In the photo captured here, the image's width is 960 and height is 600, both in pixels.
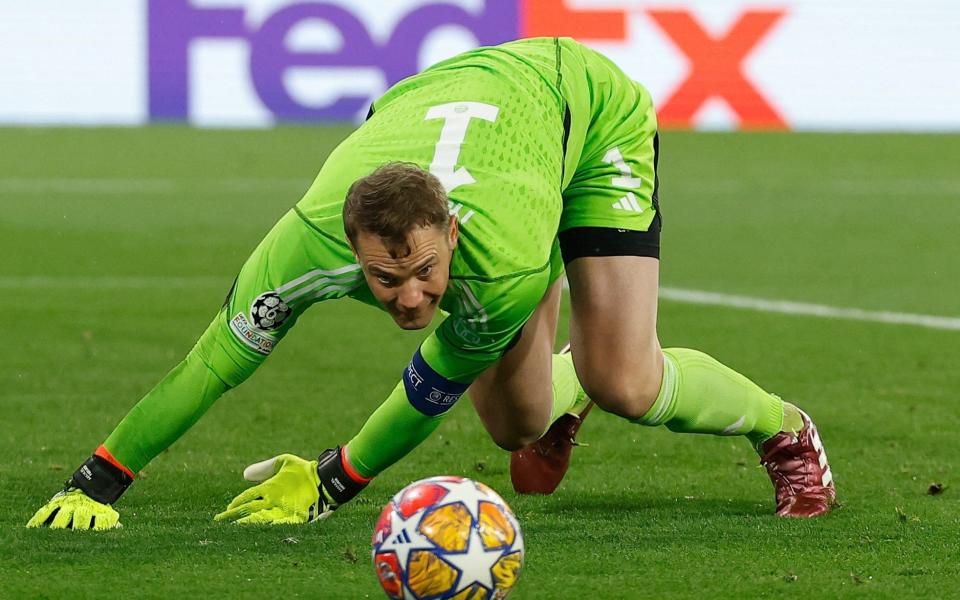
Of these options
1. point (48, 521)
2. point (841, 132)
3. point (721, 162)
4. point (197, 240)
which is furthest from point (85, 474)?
point (841, 132)

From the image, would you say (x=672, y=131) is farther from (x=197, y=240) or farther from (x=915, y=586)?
(x=915, y=586)

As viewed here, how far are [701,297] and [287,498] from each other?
5752mm

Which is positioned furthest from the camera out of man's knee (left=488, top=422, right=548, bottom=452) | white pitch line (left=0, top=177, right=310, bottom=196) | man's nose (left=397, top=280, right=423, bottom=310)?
white pitch line (left=0, top=177, right=310, bottom=196)

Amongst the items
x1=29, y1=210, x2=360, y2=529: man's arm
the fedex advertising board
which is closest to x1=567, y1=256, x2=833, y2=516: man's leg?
x1=29, y1=210, x2=360, y2=529: man's arm

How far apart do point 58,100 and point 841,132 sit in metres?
9.88

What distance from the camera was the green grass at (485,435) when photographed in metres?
4.46

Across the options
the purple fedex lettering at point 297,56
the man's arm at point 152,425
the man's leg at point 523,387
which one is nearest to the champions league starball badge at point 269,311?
the man's arm at point 152,425

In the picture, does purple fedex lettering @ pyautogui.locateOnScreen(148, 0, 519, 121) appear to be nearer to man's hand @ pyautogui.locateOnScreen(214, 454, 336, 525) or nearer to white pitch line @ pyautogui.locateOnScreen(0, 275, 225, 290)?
white pitch line @ pyautogui.locateOnScreen(0, 275, 225, 290)

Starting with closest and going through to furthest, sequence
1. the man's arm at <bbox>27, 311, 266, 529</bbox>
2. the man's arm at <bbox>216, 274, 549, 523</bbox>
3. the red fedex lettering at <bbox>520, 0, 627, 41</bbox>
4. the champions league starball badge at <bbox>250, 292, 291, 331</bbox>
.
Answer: the champions league starball badge at <bbox>250, 292, 291, 331</bbox> < the man's arm at <bbox>27, 311, 266, 529</bbox> < the man's arm at <bbox>216, 274, 549, 523</bbox> < the red fedex lettering at <bbox>520, 0, 627, 41</bbox>

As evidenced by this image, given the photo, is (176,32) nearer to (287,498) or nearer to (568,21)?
(568,21)

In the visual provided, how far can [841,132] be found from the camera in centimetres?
2264

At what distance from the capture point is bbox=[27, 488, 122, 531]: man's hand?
470cm

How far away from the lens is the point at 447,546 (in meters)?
3.86

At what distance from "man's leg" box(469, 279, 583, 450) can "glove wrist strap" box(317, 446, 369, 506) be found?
1.56ft
